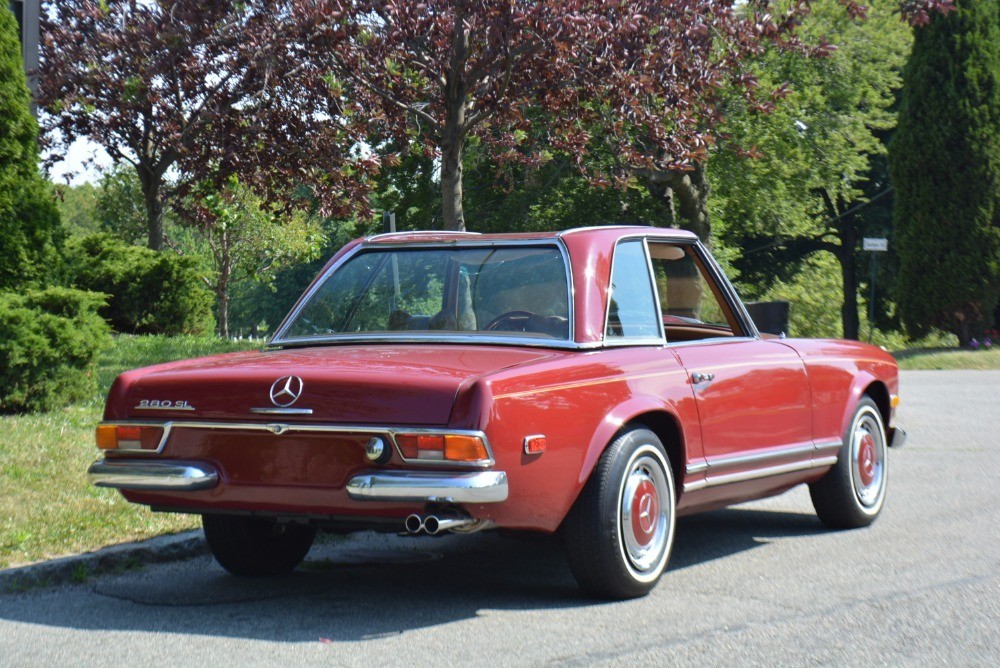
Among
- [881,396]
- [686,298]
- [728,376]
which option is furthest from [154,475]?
[881,396]

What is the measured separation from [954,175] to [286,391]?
86.7ft

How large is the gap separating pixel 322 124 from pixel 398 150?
3.54ft

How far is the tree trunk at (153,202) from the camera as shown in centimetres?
2061

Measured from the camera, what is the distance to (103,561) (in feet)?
21.9

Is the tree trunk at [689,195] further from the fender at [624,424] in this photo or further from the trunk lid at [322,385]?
the trunk lid at [322,385]

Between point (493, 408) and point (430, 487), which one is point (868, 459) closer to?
point (493, 408)

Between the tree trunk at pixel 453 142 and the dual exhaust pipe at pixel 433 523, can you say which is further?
the tree trunk at pixel 453 142

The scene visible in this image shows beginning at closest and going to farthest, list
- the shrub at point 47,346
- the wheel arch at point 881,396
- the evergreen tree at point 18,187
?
the wheel arch at point 881,396 < the shrub at point 47,346 < the evergreen tree at point 18,187

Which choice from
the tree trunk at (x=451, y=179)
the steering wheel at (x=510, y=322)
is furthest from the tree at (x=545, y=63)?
the steering wheel at (x=510, y=322)

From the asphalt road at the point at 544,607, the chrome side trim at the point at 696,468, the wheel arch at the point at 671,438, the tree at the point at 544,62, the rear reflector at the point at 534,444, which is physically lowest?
the asphalt road at the point at 544,607

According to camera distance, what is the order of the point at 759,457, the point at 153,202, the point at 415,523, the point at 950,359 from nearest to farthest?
1. the point at 415,523
2. the point at 759,457
3. the point at 153,202
4. the point at 950,359

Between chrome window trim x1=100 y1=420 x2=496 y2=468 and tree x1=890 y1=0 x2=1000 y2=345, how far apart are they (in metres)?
26.0

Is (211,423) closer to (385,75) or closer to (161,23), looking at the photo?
(385,75)

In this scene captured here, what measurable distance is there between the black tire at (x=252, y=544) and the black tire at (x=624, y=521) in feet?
4.98
